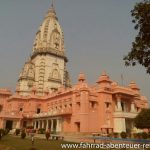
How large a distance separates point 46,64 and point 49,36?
29.0 feet

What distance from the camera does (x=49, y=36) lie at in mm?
67562

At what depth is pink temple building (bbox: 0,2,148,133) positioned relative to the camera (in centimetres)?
4045

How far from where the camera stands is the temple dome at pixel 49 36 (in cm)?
6656

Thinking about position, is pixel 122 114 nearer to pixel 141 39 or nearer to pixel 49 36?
pixel 141 39

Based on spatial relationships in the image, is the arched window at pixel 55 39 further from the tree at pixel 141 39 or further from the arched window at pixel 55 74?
the tree at pixel 141 39

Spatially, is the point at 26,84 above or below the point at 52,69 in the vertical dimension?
below

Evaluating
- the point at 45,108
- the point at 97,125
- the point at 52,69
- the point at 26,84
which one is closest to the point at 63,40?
the point at 52,69

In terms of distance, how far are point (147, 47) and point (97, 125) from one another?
26.0 m

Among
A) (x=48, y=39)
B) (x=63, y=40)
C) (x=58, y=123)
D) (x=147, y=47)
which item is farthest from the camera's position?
(x=63, y=40)

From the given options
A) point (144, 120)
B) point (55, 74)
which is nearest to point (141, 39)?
point (144, 120)

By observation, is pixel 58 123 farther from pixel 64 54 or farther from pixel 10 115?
pixel 64 54

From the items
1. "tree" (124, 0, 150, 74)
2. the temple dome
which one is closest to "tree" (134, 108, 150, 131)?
"tree" (124, 0, 150, 74)

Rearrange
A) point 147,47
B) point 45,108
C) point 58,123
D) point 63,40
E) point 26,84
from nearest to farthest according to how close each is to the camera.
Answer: point 147,47 < point 58,123 < point 45,108 < point 26,84 < point 63,40

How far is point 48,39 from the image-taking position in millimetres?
67125
